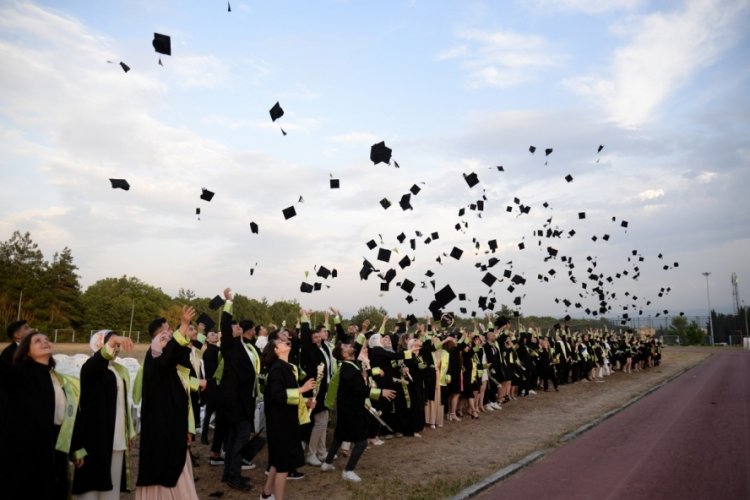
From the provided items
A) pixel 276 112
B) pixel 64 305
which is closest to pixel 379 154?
pixel 276 112

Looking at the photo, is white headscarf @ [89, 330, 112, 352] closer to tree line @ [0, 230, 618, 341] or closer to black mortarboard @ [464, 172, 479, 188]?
black mortarboard @ [464, 172, 479, 188]

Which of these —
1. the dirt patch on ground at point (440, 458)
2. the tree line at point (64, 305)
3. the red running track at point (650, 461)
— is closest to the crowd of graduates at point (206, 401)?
the dirt patch on ground at point (440, 458)

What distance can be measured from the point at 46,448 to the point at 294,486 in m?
3.53

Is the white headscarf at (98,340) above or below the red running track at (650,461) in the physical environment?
above

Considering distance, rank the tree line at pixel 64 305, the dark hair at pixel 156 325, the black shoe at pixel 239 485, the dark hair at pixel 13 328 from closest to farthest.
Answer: the dark hair at pixel 13 328 → the dark hair at pixel 156 325 → the black shoe at pixel 239 485 → the tree line at pixel 64 305

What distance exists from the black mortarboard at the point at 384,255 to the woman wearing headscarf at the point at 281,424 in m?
7.99

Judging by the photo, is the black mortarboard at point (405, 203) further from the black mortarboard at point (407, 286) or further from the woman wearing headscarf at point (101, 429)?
the woman wearing headscarf at point (101, 429)

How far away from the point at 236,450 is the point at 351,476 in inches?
63.4

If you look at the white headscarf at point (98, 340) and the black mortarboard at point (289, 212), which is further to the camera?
the black mortarboard at point (289, 212)

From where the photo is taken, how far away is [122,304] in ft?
199

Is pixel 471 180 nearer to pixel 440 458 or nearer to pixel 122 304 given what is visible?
pixel 440 458

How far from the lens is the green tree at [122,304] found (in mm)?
56250

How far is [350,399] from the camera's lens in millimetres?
7652

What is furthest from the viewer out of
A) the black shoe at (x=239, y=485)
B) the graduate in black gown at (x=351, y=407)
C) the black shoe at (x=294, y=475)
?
the black shoe at (x=294, y=475)
